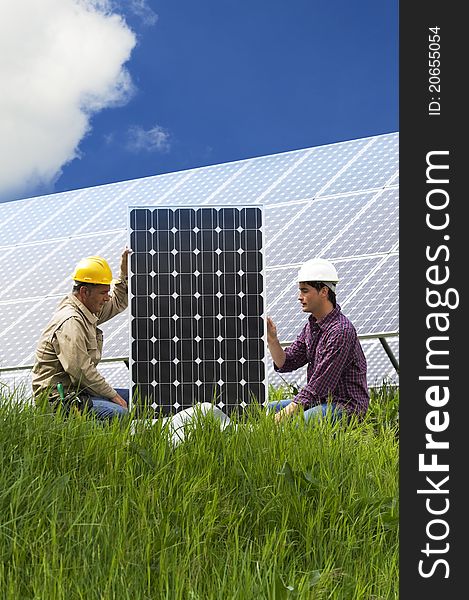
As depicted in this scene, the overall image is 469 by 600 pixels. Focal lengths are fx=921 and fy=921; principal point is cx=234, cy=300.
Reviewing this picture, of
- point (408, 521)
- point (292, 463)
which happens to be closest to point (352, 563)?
point (292, 463)

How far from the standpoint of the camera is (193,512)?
16.5 feet

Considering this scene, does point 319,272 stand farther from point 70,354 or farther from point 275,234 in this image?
point 275,234

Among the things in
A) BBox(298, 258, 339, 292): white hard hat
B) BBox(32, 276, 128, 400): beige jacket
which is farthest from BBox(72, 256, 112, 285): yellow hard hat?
BBox(298, 258, 339, 292): white hard hat

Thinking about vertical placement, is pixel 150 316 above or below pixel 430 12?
above

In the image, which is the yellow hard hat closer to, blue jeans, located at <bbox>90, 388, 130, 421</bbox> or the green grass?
blue jeans, located at <bbox>90, 388, 130, 421</bbox>

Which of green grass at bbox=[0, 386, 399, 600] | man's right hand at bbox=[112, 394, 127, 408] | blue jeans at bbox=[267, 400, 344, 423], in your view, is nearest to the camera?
green grass at bbox=[0, 386, 399, 600]

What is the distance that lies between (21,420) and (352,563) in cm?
232

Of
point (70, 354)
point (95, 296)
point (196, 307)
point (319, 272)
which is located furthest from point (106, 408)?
point (319, 272)

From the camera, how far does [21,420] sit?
5918 millimetres

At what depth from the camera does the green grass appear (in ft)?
13.6

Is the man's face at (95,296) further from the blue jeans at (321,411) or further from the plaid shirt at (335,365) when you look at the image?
the plaid shirt at (335,365)

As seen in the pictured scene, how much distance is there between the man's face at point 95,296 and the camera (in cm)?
858

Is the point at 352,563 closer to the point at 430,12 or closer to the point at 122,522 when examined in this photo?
the point at 122,522

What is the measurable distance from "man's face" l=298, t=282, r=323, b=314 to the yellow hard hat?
1.83m
